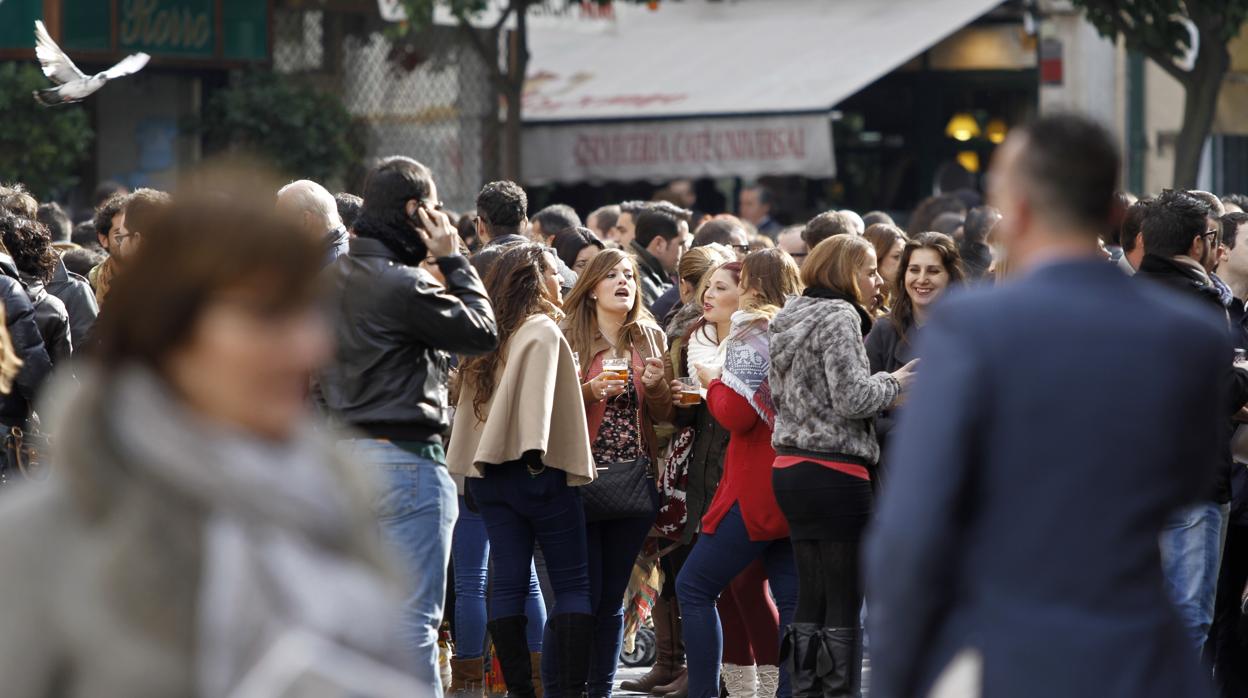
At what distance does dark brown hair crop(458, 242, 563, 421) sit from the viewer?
7102 mm

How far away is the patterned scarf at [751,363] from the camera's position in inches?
287

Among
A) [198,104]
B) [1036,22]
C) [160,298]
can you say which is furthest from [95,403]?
[1036,22]

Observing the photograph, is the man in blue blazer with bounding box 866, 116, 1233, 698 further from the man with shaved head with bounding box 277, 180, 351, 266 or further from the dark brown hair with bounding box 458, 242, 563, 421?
the dark brown hair with bounding box 458, 242, 563, 421

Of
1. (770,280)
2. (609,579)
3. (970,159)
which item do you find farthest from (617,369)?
(970,159)

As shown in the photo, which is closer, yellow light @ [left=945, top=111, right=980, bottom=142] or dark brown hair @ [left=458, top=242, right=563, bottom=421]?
dark brown hair @ [left=458, top=242, right=563, bottom=421]

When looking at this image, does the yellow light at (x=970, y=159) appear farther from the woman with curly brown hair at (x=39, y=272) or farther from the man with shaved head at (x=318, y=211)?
the man with shaved head at (x=318, y=211)

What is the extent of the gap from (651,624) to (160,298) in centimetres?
739

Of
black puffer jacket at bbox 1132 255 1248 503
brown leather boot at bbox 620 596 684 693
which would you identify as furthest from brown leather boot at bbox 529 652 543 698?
black puffer jacket at bbox 1132 255 1248 503

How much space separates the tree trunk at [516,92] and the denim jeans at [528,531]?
11.2 meters

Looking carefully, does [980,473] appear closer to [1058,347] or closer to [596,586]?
[1058,347]

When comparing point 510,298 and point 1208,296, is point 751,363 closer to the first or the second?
point 510,298

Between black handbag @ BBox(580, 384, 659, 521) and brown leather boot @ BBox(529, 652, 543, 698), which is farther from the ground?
black handbag @ BBox(580, 384, 659, 521)

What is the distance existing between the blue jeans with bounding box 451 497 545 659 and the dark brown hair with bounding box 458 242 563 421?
0.77 meters

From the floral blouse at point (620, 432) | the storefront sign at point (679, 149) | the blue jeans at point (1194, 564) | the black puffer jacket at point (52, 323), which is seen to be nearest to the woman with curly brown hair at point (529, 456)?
the floral blouse at point (620, 432)
